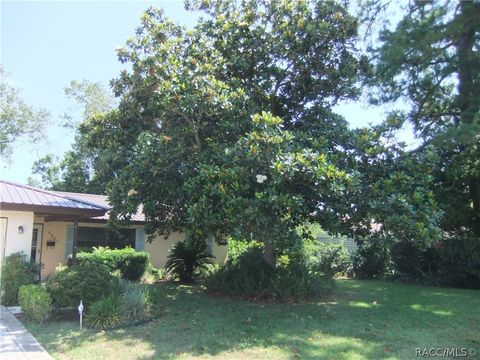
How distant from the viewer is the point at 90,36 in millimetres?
14578

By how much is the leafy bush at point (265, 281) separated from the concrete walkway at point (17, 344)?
5.09 metres

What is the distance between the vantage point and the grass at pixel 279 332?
21.7 feet

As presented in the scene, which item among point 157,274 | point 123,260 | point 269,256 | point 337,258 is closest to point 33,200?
point 123,260

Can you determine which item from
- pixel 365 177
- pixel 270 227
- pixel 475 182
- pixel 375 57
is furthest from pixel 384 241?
pixel 475 182

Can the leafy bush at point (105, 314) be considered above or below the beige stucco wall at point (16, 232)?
below

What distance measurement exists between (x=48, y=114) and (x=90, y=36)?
60.3ft

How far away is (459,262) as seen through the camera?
14477 millimetres

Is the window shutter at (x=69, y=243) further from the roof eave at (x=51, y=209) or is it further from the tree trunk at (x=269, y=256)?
the tree trunk at (x=269, y=256)

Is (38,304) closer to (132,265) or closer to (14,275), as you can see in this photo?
(14,275)

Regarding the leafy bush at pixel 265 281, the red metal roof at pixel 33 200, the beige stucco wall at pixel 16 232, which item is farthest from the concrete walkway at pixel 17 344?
the leafy bush at pixel 265 281

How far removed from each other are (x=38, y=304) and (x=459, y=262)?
1286cm

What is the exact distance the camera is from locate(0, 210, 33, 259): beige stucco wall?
38.4ft

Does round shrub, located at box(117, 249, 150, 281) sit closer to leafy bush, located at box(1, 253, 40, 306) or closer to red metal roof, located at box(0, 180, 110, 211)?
red metal roof, located at box(0, 180, 110, 211)

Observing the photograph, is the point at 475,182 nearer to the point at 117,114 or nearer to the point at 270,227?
the point at 270,227
